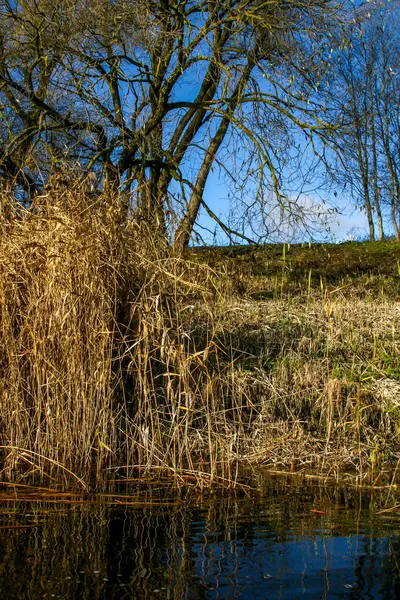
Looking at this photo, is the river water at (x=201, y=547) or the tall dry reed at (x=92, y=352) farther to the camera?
the tall dry reed at (x=92, y=352)

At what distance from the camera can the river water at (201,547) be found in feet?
7.91

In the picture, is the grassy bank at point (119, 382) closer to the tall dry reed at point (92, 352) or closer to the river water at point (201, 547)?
the tall dry reed at point (92, 352)

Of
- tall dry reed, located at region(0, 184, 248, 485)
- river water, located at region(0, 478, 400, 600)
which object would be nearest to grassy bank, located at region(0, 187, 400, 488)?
tall dry reed, located at region(0, 184, 248, 485)

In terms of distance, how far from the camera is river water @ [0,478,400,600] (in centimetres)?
241

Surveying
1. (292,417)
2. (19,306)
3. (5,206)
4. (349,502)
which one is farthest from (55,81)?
(349,502)

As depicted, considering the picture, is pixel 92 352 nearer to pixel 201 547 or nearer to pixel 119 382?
pixel 119 382

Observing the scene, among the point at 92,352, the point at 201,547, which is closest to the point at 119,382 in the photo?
the point at 92,352

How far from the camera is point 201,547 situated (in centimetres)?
282

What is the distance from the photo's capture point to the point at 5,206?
4840 millimetres

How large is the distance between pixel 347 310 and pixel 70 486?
14.6 ft

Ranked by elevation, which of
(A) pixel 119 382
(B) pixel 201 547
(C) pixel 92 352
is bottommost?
(B) pixel 201 547

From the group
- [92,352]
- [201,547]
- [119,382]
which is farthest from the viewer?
[119,382]

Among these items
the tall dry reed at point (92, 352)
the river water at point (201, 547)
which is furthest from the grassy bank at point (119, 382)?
the river water at point (201, 547)

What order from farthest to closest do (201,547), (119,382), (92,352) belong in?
(119,382) < (92,352) < (201,547)
